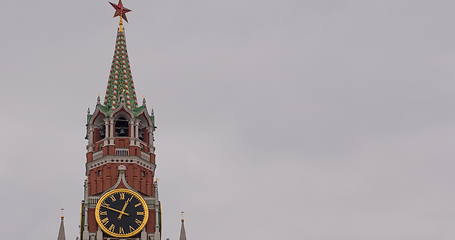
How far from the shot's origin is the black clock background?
498 ft

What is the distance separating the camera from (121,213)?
500ft

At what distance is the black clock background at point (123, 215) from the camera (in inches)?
5974

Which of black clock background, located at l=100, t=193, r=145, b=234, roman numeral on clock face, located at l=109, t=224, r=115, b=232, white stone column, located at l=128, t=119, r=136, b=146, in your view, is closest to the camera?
roman numeral on clock face, located at l=109, t=224, r=115, b=232

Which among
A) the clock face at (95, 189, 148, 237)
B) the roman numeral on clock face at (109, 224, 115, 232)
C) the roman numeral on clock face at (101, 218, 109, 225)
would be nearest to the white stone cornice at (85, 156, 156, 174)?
the clock face at (95, 189, 148, 237)

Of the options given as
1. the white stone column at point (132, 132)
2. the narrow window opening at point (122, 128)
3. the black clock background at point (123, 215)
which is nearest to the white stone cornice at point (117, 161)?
the white stone column at point (132, 132)

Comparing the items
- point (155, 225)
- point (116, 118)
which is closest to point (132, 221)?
point (155, 225)

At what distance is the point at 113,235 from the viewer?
15088cm

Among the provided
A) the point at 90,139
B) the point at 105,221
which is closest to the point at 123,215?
the point at 105,221

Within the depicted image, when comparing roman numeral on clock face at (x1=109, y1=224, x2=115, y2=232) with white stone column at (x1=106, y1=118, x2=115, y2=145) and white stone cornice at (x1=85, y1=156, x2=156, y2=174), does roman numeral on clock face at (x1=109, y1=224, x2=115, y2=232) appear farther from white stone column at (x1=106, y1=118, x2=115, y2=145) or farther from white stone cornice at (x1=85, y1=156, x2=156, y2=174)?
white stone column at (x1=106, y1=118, x2=115, y2=145)

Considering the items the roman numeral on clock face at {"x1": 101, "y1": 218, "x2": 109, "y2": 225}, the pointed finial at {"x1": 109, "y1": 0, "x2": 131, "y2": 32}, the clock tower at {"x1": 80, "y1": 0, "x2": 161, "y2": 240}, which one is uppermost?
the pointed finial at {"x1": 109, "y1": 0, "x2": 131, "y2": 32}

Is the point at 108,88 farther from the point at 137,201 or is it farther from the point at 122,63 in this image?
the point at 137,201

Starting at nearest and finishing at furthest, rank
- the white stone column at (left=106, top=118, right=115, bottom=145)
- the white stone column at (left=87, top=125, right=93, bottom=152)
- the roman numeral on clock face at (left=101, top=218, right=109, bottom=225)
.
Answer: the roman numeral on clock face at (left=101, top=218, right=109, bottom=225) → the white stone column at (left=106, top=118, right=115, bottom=145) → the white stone column at (left=87, top=125, right=93, bottom=152)

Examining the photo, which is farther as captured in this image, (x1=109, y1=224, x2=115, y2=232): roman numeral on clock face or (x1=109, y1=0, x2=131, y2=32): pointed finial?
(x1=109, y1=0, x2=131, y2=32): pointed finial

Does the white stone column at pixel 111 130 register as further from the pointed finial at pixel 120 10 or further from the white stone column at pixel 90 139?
the pointed finial at pixel 120 10
